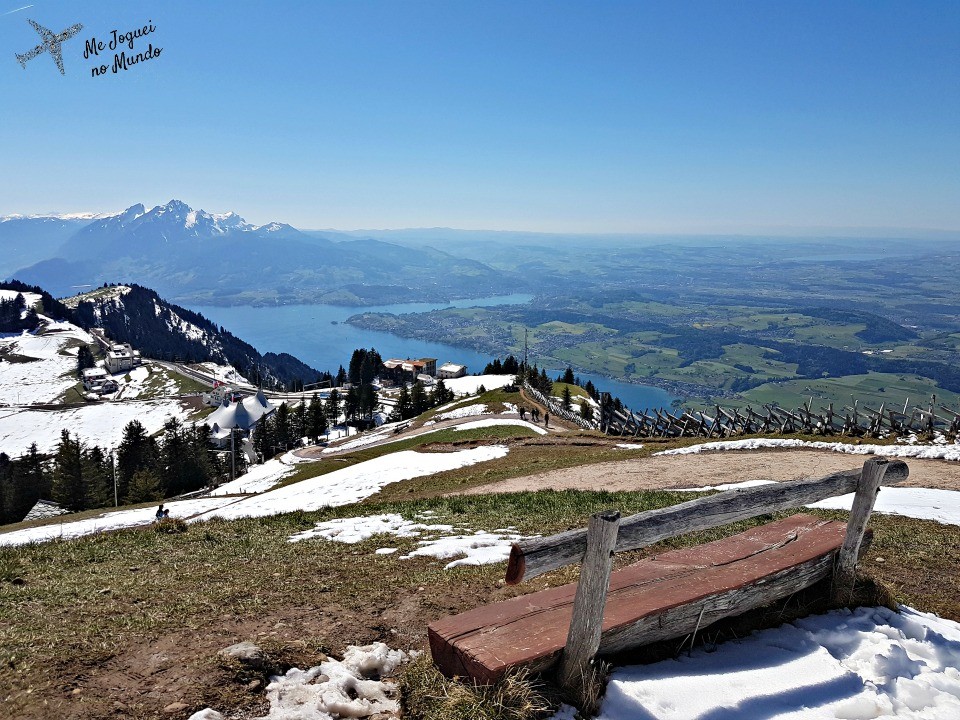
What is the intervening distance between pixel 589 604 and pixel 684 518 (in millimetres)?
1305

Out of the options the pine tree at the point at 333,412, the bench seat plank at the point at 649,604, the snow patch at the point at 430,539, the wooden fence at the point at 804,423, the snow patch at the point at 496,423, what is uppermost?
the bench seat plank at the point at 649,604

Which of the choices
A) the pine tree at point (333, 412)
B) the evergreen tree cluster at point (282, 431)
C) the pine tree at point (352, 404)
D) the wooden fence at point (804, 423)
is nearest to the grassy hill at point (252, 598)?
the wooden fence at point (804, 423)

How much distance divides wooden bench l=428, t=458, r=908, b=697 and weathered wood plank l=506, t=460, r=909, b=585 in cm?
1

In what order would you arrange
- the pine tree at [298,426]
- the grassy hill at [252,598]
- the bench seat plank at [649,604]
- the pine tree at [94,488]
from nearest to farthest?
the bench seat plank at [649,604] → the grassy hill at [252,598] → the pine tree at [94,488] → the pine tree at [298,426]

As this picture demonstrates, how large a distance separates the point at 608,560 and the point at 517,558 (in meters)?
0.81

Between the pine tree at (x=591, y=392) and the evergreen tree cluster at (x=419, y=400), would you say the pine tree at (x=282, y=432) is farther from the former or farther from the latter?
the pine tree at (x=591, y=392)

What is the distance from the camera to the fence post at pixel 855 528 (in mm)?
6309

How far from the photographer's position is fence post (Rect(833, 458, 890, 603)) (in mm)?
6309

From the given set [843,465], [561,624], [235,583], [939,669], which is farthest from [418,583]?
[843,465]

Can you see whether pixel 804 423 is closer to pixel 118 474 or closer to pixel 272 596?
pixel 272 596

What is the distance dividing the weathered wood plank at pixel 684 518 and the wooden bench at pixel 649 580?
11mm

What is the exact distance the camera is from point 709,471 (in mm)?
21031

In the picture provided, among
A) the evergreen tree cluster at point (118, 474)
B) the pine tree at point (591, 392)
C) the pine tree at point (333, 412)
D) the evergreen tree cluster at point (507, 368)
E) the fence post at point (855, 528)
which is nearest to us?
the fence post at point (855, 528)

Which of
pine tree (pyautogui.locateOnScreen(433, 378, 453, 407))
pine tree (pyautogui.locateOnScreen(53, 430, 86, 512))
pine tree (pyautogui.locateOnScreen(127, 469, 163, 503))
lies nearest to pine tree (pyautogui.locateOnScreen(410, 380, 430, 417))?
pine tree (pyautogui.locateOnScreen(433, 378, 453, 407))
